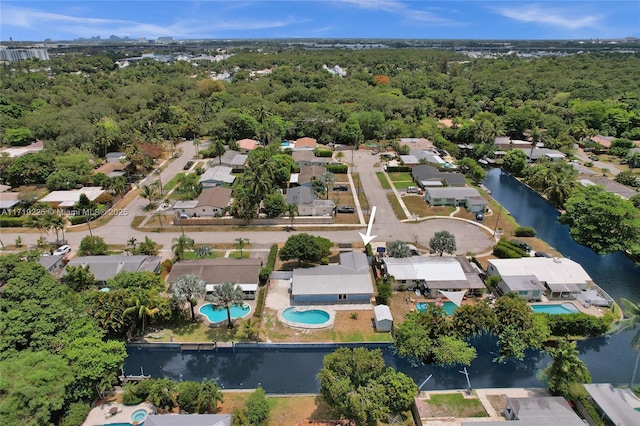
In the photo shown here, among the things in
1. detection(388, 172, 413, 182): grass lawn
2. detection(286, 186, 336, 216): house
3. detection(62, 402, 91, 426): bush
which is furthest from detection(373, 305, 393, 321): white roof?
detection(388, 172, 413, 182): grass lawn

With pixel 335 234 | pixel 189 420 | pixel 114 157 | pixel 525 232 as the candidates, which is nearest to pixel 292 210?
pixel 335 234

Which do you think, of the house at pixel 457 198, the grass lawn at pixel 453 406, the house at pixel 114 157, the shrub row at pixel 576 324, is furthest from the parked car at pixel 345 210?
the house at pixel 114 157

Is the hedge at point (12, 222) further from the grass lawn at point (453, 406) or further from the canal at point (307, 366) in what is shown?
the grass lawn at point (453, 406)

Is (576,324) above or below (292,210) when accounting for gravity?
below

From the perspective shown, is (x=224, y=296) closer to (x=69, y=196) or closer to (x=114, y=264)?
(x=114, y=264)

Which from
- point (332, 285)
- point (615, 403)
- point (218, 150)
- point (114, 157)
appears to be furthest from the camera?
point (114, 157)
